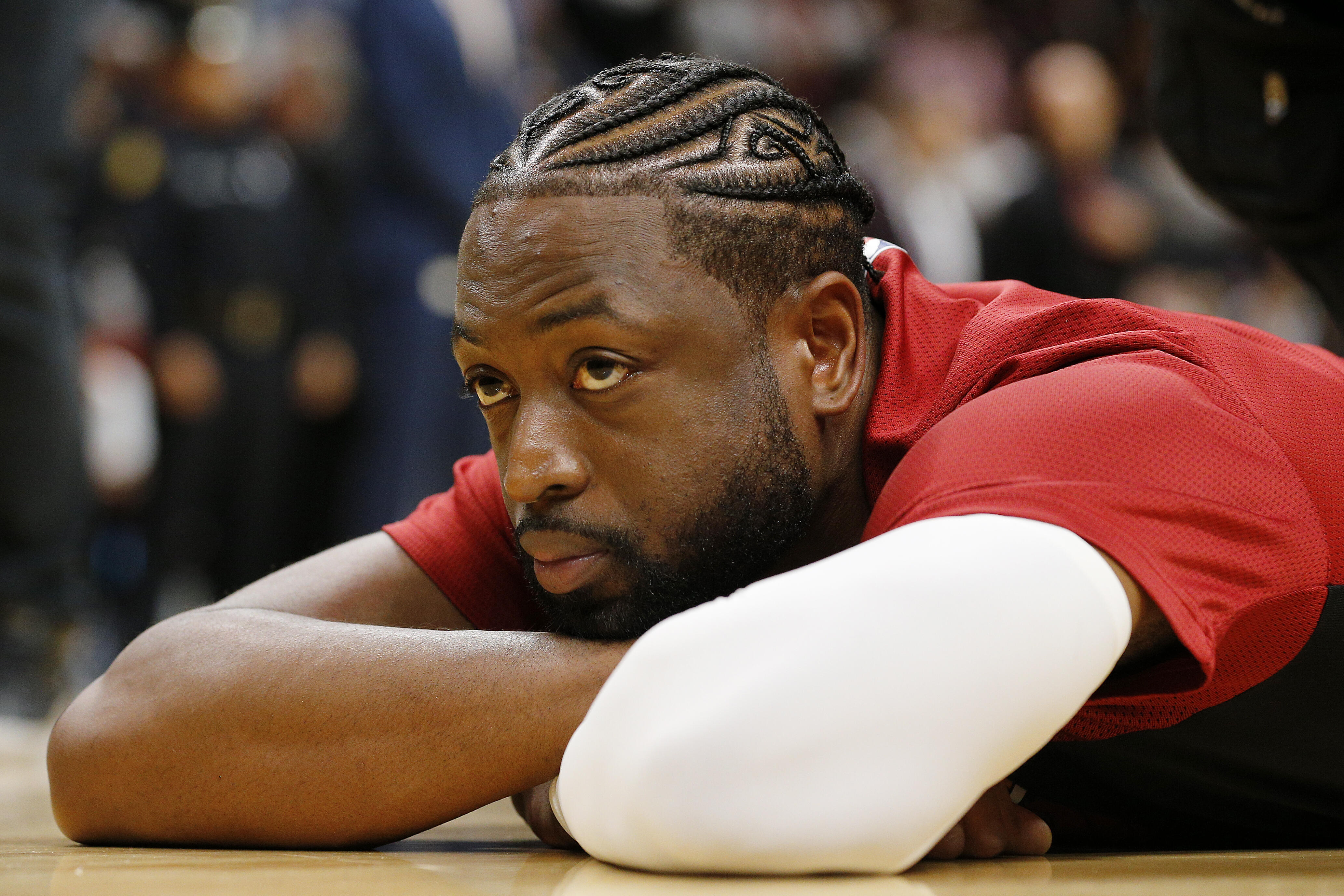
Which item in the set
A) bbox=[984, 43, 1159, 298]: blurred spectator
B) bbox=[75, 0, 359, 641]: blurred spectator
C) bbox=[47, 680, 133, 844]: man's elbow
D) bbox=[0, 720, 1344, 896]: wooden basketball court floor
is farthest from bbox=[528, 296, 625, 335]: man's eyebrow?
bbox=[984, 43, 1159, 298]: blurred spectator

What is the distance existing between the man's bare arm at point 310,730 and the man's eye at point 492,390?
0.90 feet

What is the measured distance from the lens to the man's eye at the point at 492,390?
161 centimetres

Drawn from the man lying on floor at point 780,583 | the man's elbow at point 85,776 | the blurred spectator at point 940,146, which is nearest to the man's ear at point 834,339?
the man lying on floor at point 780,583

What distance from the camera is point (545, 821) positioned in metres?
1.52

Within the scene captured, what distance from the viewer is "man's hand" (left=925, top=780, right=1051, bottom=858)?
135cm

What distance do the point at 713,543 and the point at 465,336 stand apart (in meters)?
0.37

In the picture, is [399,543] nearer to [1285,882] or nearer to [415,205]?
[1285,882]

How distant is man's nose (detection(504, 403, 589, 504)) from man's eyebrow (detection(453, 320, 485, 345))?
0.10 metres

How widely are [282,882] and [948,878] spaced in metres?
0.57

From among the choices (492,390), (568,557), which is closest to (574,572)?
(568,557)

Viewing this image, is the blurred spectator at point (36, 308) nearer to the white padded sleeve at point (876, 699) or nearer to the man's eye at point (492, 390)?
the man's eye at point (492, 390)

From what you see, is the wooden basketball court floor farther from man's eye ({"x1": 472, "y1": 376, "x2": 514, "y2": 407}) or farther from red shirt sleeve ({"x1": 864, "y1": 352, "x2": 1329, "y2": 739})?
man's eye ({"x1": 472, "y1": 376, "x2": 514, "y2": 407})

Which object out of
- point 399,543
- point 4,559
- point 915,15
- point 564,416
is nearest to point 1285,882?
point 564,416

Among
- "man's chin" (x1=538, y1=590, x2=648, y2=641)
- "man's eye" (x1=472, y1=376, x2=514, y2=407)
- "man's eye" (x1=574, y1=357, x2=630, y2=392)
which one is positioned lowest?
"man's chin" (x1=538, y1=590, x2=648, y2=641)
